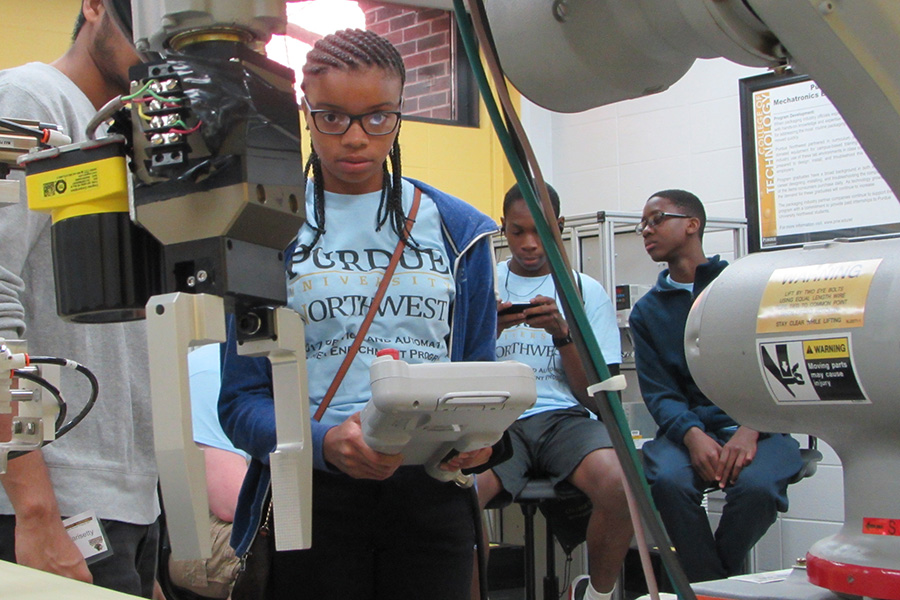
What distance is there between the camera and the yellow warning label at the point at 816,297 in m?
0.74

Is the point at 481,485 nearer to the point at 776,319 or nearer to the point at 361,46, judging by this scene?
the point at 361,46

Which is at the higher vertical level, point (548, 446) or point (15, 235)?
point (15, 235)

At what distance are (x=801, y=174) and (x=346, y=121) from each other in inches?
122

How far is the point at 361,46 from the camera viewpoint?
4.37 feet

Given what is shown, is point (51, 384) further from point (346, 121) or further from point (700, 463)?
point (700, 463)

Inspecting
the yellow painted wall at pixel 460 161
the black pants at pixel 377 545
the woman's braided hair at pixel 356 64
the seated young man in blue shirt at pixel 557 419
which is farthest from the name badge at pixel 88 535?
the yellow painted wall at pixel 460 161

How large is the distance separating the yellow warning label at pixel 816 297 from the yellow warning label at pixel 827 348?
1 cm

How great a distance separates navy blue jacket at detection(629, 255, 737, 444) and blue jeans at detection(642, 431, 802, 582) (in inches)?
5.6

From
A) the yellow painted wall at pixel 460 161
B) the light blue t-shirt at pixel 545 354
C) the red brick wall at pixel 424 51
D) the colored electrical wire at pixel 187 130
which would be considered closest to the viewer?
the colored electrical wire at pixel 187 130

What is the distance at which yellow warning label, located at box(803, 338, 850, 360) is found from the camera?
0.74 m

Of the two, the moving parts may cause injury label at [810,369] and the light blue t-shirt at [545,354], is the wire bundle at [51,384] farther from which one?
the light blue t-shirt at [545,354]

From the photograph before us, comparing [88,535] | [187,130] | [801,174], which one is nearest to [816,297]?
[187,130]

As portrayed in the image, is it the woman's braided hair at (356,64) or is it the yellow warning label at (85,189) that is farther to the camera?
the woman's braided hair at (356,64)

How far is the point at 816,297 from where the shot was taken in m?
0.77
